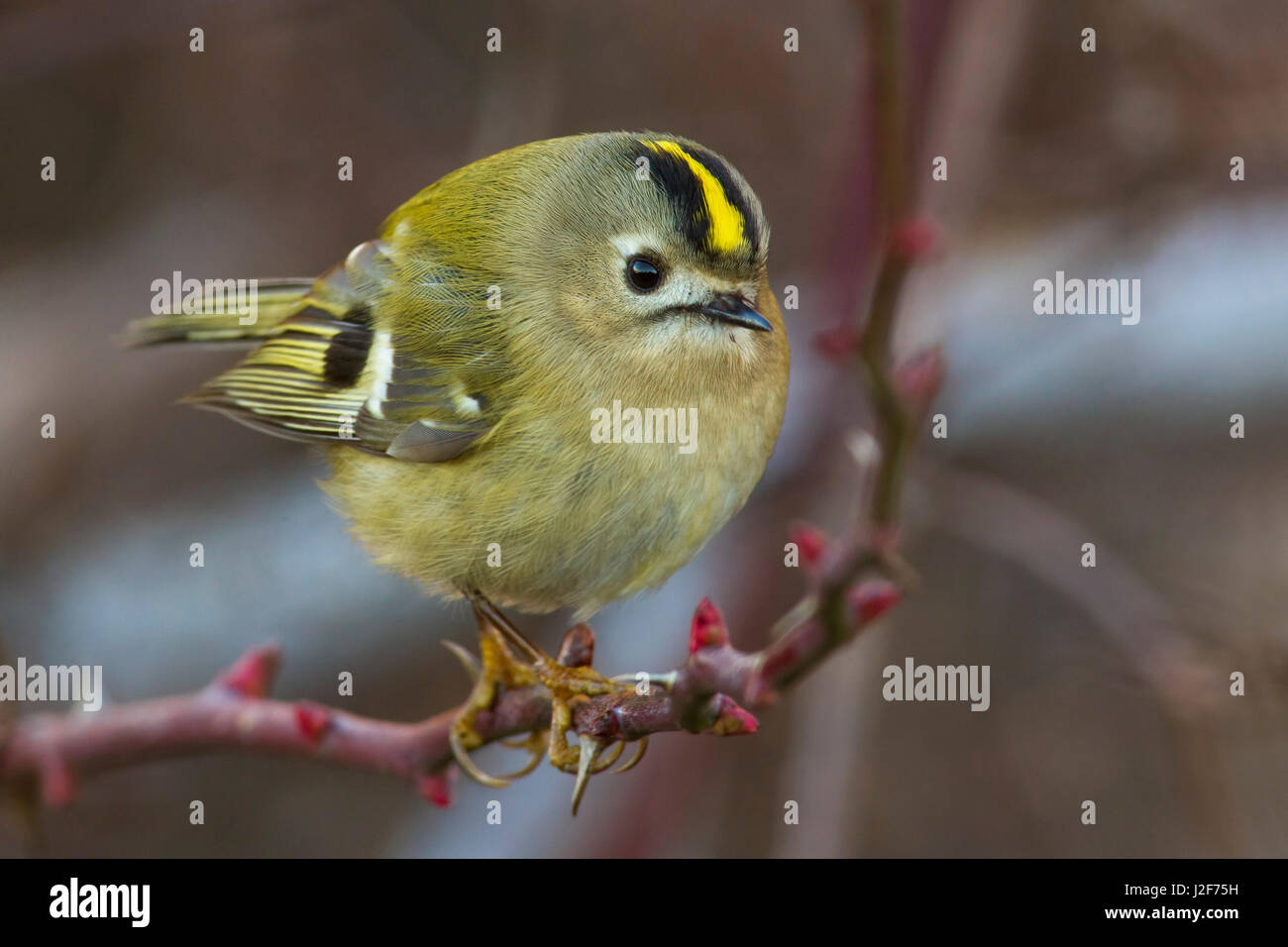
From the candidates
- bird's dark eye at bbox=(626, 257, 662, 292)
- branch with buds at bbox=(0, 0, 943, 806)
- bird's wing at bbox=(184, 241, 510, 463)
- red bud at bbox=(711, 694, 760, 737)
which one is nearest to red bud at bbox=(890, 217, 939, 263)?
branch with buds at bbox=(0, 0, 943, 806)

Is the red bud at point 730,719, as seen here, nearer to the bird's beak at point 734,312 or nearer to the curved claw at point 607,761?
the curved claw at point 607,761

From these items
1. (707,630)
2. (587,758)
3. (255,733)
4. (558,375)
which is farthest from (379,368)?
(707,630)

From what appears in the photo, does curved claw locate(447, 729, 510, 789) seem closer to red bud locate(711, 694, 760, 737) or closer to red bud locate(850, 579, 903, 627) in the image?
red bud locate(711, 694, 760, 737)

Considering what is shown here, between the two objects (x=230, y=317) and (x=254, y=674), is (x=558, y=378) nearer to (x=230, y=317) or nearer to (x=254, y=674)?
(x=254, y=674)

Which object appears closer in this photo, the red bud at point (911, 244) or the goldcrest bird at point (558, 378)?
the red bud at point (911, 244)

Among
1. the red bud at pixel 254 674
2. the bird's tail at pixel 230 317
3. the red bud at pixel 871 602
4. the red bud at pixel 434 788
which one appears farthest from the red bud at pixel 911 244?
the bird's tail at pixel 230 317

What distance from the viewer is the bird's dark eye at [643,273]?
78.4 inches

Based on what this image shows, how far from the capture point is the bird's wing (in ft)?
7.02

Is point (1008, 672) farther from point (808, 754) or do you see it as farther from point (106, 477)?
point (106, 477)

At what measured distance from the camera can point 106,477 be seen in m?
4.00

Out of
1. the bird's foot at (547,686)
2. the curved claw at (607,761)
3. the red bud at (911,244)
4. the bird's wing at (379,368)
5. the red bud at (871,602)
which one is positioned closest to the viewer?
the red bud at (871,602)

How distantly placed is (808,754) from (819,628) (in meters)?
2.02

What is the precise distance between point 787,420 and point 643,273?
146 centimetres
